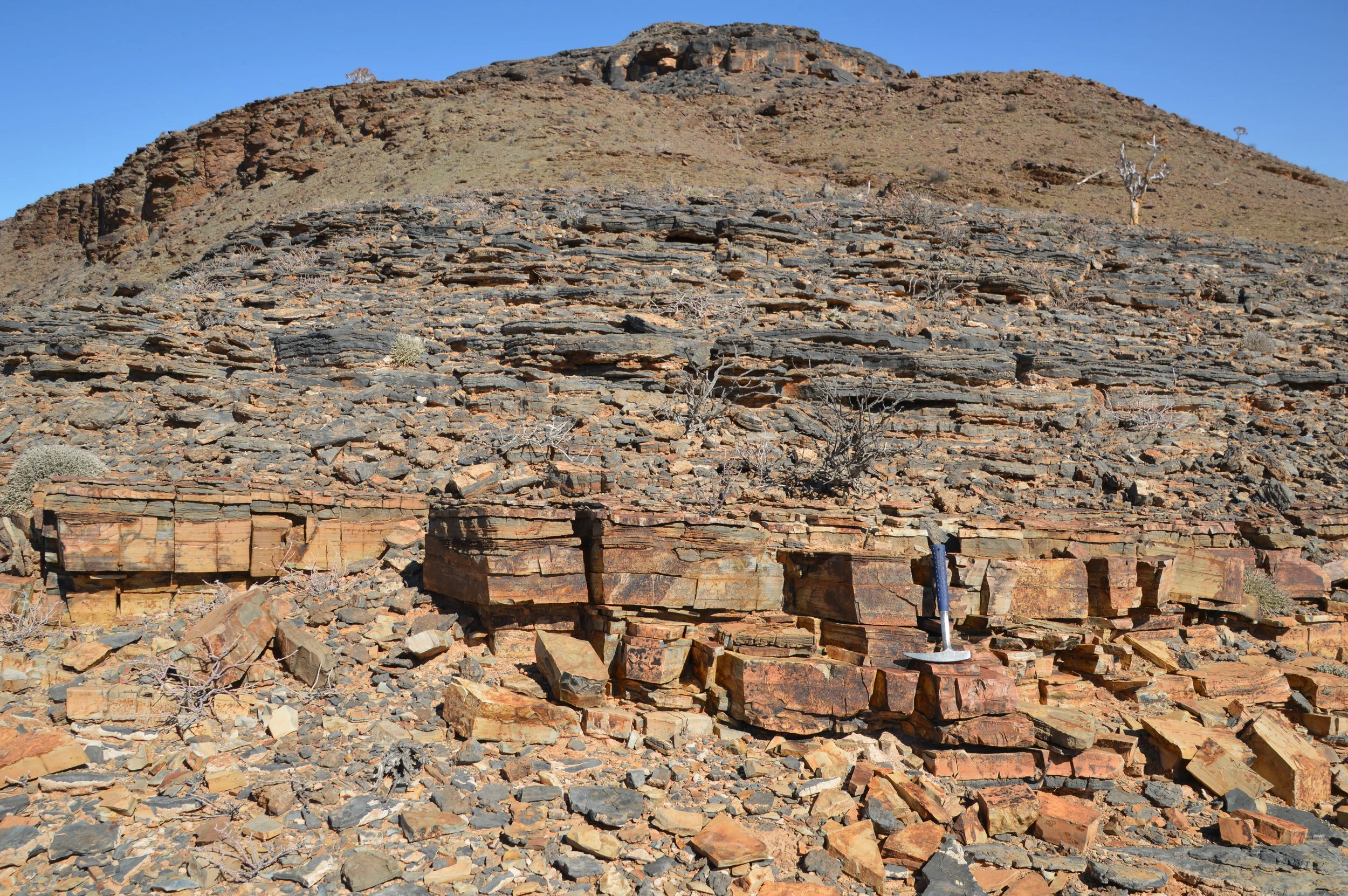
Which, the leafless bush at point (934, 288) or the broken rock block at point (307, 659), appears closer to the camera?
the broken rock block at point (307, 659)

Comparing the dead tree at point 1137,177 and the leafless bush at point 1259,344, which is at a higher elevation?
the dead tree at point 1137,177

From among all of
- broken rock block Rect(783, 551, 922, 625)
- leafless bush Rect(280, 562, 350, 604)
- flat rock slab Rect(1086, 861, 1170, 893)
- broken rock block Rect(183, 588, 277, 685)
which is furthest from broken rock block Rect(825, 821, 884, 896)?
leafless bush Rect(280, 562, 350, 604)

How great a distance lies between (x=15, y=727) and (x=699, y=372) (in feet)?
27.8

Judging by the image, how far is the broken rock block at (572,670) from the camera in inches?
206

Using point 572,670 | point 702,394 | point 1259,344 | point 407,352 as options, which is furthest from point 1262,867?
point 1259,344

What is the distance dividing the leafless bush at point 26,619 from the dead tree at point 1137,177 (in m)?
29.9

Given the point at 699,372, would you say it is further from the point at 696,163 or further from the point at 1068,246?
the point at 696,163

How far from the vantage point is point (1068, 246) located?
19.2 metres

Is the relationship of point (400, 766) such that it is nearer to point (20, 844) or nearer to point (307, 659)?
point (307, 659)

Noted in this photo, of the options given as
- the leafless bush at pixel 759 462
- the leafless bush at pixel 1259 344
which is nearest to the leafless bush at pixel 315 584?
the leafless bush at pixel 759 462

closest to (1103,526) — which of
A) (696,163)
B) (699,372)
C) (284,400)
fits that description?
(699,372)

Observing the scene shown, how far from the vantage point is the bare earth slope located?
26516mm

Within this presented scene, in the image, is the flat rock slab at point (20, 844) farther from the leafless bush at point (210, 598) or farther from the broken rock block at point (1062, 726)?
the broken rock block at point (1062, 726)

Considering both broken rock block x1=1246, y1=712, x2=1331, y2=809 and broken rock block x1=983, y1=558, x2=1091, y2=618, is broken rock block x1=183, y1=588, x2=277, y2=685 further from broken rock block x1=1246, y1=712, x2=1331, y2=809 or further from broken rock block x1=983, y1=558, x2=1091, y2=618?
broken rock block x1=1246, y1=712, x2=1331, y2=809
